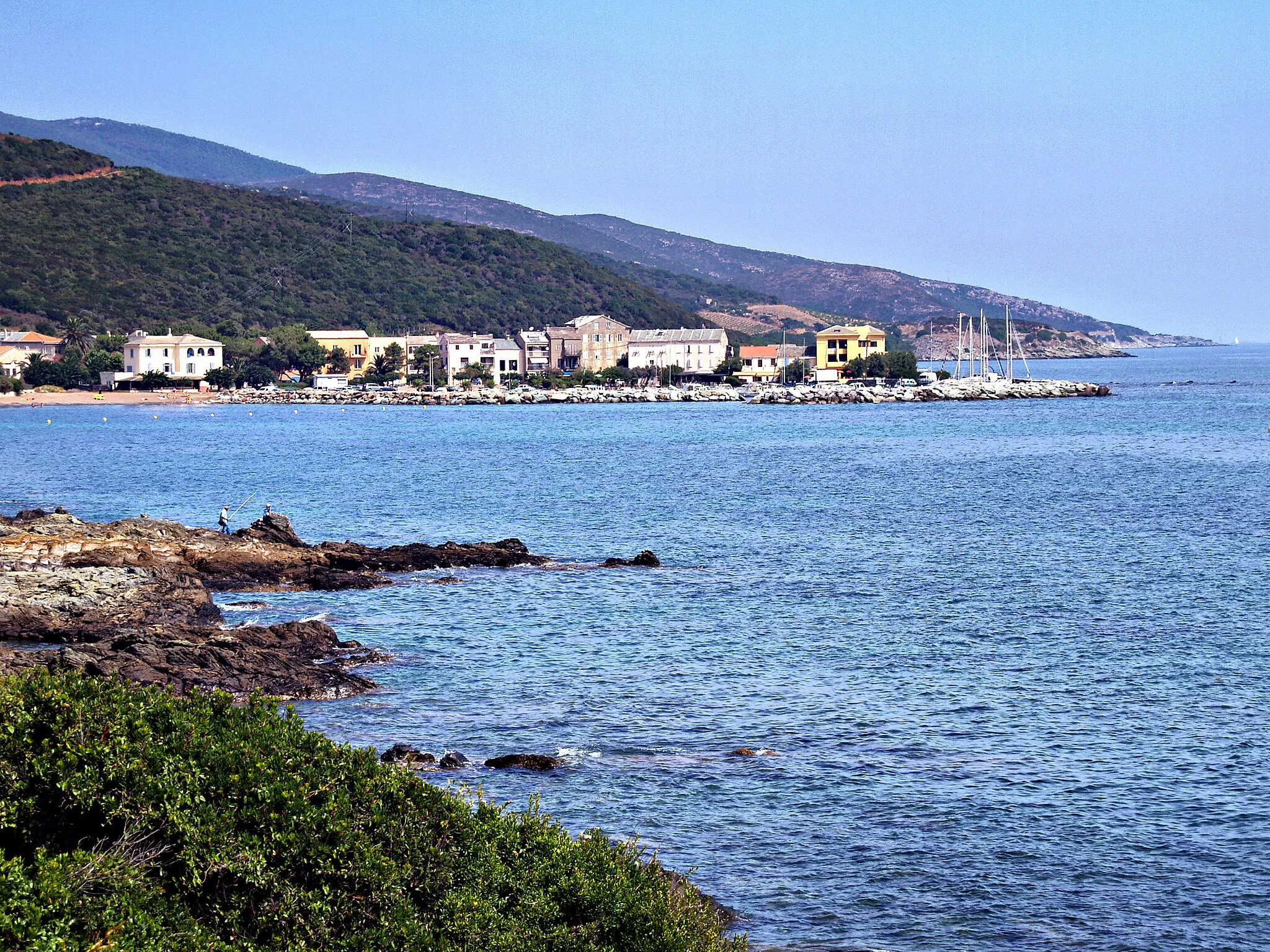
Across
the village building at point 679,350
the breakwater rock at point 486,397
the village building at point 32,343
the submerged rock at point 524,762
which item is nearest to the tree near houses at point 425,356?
the breakwater rock at point 486,397

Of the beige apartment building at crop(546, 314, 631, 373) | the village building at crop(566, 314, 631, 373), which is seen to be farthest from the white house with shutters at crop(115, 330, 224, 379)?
the village building at crop(566, 314, 631, 373)

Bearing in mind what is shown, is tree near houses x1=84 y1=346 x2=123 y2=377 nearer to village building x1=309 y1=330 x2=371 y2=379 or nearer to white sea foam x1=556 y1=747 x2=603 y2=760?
village building x1=309 y1=330 x2=371 y2=379

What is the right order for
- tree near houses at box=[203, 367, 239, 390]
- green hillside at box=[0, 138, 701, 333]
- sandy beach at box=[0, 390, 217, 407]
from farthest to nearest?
green hillside at box=[0, 138, 701, 333] → tree near houses at box=[203, 367, 239, 390] → sandy beach at box=[0, 390, 217, 407]

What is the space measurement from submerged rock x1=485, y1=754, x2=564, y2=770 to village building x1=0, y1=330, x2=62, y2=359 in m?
134

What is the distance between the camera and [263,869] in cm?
1001

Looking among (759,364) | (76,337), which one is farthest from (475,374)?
(76,337)

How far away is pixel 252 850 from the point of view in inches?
394

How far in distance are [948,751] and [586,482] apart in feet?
137

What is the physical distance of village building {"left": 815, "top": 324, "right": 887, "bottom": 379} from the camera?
16538 cm

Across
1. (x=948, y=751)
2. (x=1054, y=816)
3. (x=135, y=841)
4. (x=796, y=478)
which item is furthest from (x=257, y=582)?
(x=796, y=478)

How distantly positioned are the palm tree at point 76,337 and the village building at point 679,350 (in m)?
63.4

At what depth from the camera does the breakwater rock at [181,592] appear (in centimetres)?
2259

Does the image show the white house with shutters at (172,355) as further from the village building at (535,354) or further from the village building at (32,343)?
the village building at (535,354)

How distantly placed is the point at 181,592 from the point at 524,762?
538 inches
